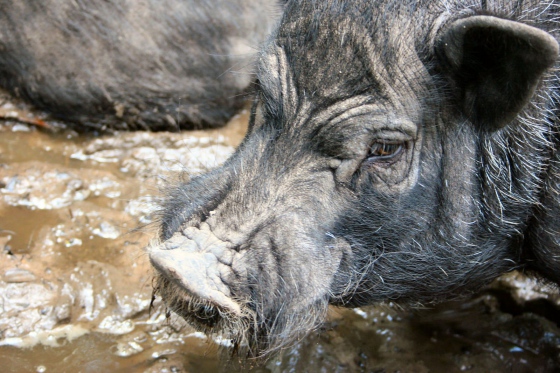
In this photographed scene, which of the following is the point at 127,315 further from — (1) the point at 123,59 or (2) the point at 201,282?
(1) the point at 123,59

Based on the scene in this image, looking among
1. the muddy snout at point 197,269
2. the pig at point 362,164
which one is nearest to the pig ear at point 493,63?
the pig at point 362,164

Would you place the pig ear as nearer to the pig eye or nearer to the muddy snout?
the pig eye

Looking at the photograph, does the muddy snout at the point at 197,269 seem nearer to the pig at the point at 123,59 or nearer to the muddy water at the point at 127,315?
the muddy water at the point at 127,315

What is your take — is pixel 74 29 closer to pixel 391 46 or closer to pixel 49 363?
pixel 49 363

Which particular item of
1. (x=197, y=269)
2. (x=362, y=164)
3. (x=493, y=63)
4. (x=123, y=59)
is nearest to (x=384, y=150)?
(x=362, y=164)

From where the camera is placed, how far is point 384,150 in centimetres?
332

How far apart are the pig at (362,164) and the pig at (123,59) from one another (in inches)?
101

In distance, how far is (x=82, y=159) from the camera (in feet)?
18.8

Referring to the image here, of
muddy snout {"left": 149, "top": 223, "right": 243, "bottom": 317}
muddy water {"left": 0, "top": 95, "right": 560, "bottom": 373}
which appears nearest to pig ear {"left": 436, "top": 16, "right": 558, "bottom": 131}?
muddy snout {"left": 149, "top": 223, "right": 243, "bottom": 317}

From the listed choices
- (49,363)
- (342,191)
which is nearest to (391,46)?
(342,191)

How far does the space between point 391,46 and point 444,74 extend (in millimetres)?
286

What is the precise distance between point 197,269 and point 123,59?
3.46m

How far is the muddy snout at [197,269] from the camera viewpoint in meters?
2.86

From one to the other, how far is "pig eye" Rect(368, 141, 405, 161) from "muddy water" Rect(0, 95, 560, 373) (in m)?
1.18
